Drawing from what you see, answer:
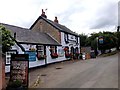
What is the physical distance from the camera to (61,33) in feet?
113

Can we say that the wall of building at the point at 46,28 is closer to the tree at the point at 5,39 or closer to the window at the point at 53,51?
the window at the point at 53,51

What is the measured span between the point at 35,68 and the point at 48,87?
11.6 metres

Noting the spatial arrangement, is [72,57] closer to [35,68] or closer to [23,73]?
[35,68]

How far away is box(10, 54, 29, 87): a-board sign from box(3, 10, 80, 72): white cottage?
20.4ft

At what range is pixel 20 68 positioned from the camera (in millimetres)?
13375

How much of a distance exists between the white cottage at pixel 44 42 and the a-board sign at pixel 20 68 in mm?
6220

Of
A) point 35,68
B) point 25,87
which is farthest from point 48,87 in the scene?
point 35,68

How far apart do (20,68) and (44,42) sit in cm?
1490

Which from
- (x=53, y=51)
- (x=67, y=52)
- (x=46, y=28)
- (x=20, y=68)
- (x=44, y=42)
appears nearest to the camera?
(x=20, y=68)

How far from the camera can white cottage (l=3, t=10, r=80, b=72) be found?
2359cm

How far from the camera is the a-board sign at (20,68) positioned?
43.3 ft

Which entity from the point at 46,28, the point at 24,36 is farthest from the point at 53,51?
the point at 24,36

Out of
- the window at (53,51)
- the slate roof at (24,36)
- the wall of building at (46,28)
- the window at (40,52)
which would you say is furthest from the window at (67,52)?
the window at (40,52)

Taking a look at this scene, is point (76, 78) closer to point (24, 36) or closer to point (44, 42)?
point (24, 36)
